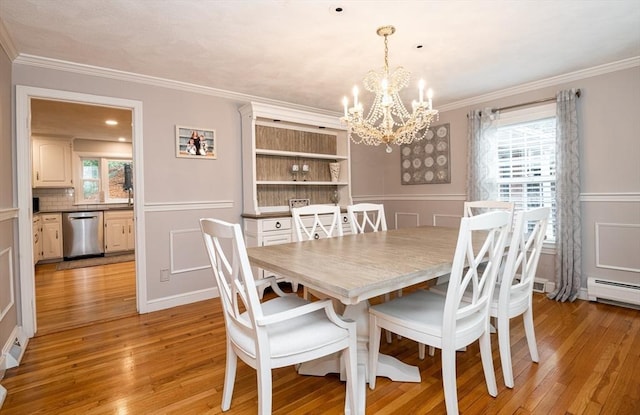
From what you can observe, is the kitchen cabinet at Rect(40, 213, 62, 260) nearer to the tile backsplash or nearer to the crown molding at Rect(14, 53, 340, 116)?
the tile backsplash

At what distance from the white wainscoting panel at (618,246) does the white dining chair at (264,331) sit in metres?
3.03

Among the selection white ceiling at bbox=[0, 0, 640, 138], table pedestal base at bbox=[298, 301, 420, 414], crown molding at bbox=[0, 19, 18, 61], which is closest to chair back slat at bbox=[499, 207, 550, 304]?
table pedestal base at bbox=[298, 301, 420, 414]

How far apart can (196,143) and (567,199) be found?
12.5 feet

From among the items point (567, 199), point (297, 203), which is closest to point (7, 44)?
point (297, 203)

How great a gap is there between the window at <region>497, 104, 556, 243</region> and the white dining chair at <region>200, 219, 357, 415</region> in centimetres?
298

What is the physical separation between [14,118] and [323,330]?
9.66 ft

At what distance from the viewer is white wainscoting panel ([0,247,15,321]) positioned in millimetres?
2171

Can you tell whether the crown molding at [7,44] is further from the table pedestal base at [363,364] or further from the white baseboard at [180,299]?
the table pedestal base at [363,364]

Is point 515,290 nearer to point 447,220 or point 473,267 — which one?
point 473,267

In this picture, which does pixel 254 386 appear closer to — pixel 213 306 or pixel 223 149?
pixel 213 306

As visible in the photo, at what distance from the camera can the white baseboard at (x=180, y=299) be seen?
3.19 meters

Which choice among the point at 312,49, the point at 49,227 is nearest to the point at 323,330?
the point at 312,49

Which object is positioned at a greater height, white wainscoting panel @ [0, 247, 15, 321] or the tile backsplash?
the tile backsplash

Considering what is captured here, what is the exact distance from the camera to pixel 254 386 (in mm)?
1889
